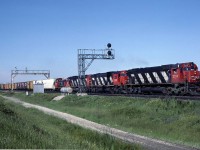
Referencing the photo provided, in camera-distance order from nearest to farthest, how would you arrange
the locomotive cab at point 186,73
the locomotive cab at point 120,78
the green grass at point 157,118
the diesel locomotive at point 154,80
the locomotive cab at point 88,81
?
the green grass at point 157,118, the locomotive cab at point 186,73, the diesel locomotive at point 154,80, the locomotive cab at point 120,78, the locomotive cab at point 88,81

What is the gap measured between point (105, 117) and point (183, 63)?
10878 mm

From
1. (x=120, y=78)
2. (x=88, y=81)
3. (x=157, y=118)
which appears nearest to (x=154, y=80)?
(x=120, y=78)

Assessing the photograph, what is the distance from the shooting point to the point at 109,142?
17.5m

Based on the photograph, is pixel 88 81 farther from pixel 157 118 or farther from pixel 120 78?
pixel 157 118

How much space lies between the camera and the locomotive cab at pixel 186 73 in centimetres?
3722

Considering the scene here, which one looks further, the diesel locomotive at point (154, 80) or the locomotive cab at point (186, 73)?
the diesel locomotive at point (154, 80)

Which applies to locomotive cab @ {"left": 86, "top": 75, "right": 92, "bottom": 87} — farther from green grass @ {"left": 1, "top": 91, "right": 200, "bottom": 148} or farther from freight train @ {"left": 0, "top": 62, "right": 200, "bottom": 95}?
green grass @ {"left": 1, "top": 91, "right": 200, "bottom": 148}

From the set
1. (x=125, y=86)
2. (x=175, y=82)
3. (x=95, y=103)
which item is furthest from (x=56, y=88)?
(x=175, y=82)

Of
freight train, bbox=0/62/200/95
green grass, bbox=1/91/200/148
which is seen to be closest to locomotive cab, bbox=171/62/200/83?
freight train, bbox=0/62/200/95

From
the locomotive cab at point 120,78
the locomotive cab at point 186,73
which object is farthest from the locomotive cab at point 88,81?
the locomotive cab at point 186,73

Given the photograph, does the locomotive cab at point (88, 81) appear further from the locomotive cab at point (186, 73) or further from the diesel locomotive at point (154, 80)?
the locomotive cab at point (186, 73)

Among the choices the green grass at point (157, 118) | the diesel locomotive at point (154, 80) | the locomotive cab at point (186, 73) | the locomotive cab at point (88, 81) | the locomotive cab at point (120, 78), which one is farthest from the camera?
the locomotive cab at point (88, 81)

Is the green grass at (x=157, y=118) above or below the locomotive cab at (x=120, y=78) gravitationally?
below

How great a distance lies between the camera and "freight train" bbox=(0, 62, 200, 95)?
37375 millimetres
